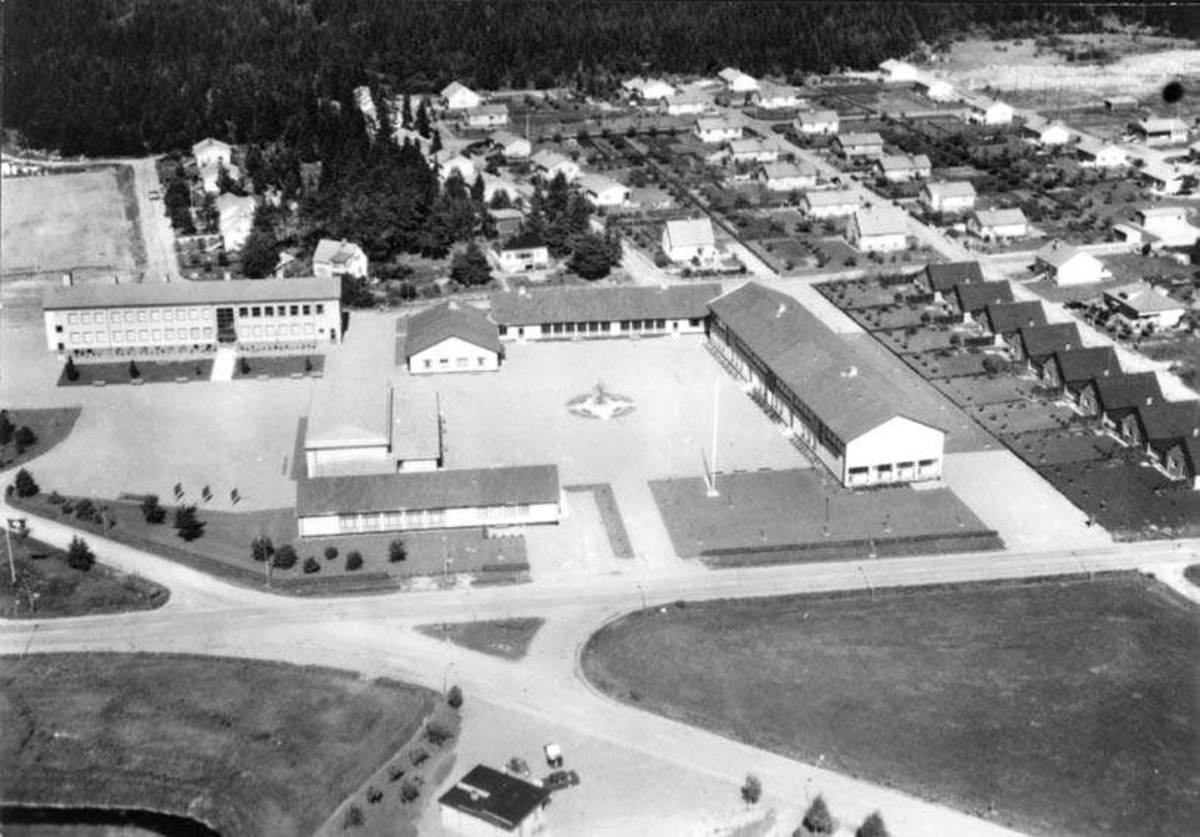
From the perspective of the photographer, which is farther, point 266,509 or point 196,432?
point 196,432

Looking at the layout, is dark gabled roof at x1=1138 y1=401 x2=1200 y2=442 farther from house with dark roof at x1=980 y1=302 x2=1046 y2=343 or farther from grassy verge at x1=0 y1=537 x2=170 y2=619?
grassy verge at x1=0 y1=537 x2=170 y2=619

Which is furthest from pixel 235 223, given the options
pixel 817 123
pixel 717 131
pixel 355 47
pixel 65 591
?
pixel 355 47

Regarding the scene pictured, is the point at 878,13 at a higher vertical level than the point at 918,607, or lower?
higher

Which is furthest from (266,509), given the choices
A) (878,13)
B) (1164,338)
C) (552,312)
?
(878,13)

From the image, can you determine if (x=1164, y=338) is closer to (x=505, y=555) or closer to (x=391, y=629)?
(x=505, y=555)

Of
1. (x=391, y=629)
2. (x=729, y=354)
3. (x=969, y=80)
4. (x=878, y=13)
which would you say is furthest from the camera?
(x=878, y=13)

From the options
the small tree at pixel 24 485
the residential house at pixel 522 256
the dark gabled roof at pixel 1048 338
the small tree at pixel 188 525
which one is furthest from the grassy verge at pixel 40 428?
the dark gabled roof at pixel 1048 338
